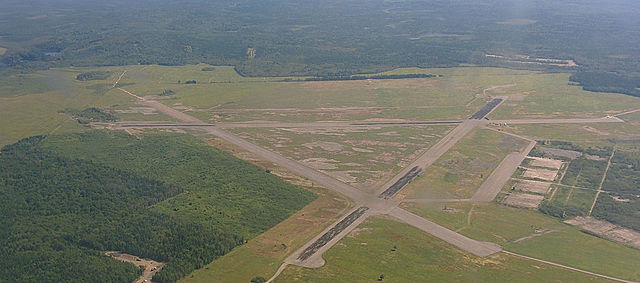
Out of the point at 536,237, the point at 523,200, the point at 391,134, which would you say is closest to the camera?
the point at 536,237

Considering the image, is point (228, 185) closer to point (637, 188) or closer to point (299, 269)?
point (299, 269)

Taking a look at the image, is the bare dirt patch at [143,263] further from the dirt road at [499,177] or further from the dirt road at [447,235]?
the dirt road at [499,177]

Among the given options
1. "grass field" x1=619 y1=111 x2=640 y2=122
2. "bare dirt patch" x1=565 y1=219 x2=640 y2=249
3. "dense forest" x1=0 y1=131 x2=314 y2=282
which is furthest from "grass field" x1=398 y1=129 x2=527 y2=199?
"grass field" x1=619 y1=111 x2=640 y2=122

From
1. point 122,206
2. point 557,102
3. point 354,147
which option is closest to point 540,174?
point 354,147

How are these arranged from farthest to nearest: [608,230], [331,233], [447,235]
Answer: [608,230] < [447,235] < [331,233]

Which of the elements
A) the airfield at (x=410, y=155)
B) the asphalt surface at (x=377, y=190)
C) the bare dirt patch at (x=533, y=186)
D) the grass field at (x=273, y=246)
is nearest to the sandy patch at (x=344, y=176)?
the airfield at (x=410, y=155)

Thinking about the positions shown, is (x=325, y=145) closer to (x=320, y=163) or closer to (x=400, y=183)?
(x=320, y=163)
